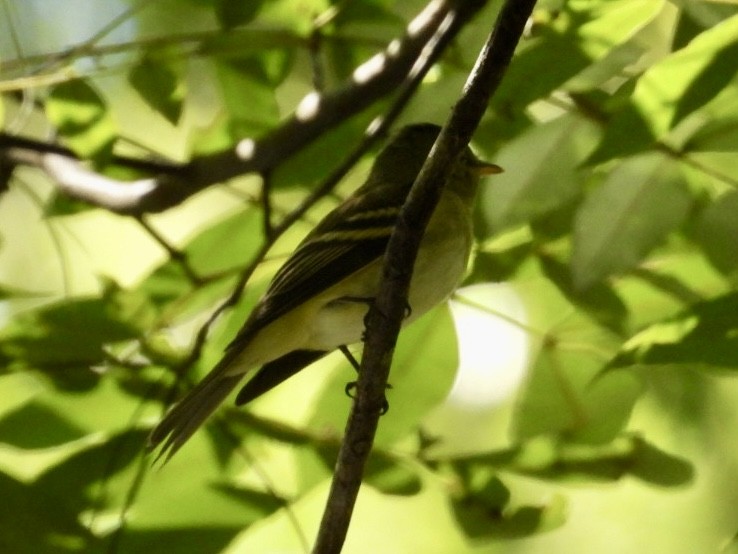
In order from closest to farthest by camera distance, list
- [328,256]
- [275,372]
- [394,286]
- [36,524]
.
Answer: [394,286]
[36,524]
[328,256]
[275,372]

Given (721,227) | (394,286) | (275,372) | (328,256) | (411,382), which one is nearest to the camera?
(394,286)

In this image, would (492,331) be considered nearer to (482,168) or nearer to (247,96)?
(482,168)

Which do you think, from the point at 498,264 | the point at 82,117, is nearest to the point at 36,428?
the point at 82,117

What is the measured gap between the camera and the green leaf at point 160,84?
1.66 m

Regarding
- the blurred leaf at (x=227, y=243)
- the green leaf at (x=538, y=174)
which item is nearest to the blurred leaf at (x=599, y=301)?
the green leaf at (x=538, y=174)

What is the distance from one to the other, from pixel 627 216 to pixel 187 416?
0.67 m

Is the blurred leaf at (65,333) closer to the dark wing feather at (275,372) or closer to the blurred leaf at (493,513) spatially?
the dark wing feather at (275,372)

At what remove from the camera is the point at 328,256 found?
5.68 feet

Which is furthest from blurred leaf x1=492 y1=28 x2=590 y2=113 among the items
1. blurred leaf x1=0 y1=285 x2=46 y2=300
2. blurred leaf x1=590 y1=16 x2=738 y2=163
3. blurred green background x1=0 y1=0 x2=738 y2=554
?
blurred leaf x1=0 y1=285 x2=46 y2=300

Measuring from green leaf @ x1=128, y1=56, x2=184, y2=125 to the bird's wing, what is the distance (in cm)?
28

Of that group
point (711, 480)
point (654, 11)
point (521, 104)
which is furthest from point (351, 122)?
point (711, 480)

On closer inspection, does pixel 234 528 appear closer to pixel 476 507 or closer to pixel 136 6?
pixel 476 507

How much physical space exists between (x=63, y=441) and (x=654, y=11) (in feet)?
3.20

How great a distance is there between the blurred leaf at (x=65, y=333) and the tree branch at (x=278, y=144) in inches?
6.9
